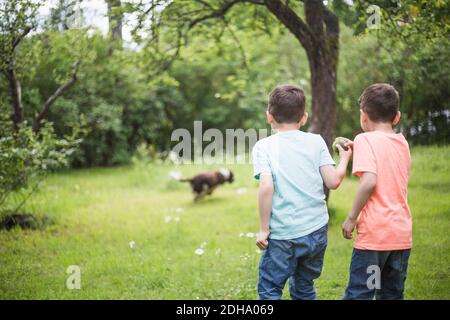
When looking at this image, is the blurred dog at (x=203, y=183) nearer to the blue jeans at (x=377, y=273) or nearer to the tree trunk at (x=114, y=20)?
the tree trunk at (x=114, y=20)

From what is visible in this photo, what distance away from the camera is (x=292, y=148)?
2.70 metres

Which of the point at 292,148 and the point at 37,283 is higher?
the point at 292,148

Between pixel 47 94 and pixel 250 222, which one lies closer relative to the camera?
pixel 250 222

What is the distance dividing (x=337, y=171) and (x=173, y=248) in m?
2.93

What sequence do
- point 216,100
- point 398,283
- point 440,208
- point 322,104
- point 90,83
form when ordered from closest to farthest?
point 398,283 < point 440,208 < point 322,104 < point 90,83 < point 216,100

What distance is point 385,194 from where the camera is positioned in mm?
2568

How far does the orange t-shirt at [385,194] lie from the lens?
8.37ft

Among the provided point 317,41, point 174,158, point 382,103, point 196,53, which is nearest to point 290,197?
point 382,103

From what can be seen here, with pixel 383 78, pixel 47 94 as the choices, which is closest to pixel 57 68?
pixel 47 94

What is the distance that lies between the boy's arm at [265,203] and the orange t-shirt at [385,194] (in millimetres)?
473

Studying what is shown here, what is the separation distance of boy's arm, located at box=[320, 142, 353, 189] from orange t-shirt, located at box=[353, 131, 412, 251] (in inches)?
3.4

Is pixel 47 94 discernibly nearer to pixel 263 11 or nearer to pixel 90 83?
pixel 90 83

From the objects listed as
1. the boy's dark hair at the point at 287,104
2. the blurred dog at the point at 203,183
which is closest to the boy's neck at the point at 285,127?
the boy's dark hair at the point at 287,104

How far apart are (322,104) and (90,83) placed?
5.14m
